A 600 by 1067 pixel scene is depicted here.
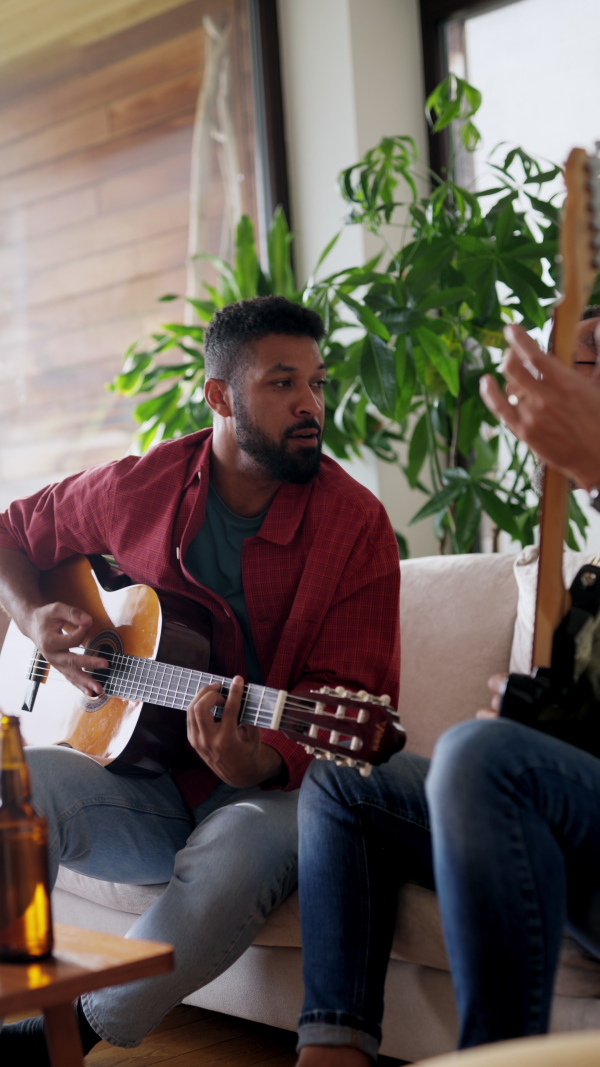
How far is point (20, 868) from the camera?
3.42 feet

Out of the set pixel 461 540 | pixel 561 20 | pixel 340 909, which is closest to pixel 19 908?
pixel 340 909

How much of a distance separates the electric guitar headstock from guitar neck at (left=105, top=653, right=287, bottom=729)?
47 centimetres

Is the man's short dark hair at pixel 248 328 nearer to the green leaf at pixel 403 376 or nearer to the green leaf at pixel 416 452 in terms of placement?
the green leaf at pixel 403 376

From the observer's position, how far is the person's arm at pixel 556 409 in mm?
1017

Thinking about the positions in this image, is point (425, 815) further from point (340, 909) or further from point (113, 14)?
point (113, 14)

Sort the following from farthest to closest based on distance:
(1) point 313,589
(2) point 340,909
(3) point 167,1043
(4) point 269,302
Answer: (4) point 269,302, (3) point 167,1043, (1) point 313,589, (2) point 340,909

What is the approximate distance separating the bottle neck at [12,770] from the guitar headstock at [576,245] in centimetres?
66

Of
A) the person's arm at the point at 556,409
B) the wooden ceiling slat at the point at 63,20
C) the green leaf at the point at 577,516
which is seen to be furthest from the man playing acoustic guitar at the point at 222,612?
the wooden ceiling slat at the point at 63,20

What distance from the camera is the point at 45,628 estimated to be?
5.94 feet

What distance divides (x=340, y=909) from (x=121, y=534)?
2.54 ft

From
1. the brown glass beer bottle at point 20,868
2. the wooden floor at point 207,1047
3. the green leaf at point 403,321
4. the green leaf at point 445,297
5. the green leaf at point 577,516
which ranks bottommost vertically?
the wooden floor at point 207,1047

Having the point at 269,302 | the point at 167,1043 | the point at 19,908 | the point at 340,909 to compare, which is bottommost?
the point at 167,1043

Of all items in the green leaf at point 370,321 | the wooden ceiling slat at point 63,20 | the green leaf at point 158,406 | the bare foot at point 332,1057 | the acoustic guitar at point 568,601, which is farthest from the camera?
the wooden ceiling slat at point 63,20

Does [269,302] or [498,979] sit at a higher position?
[269,302]
